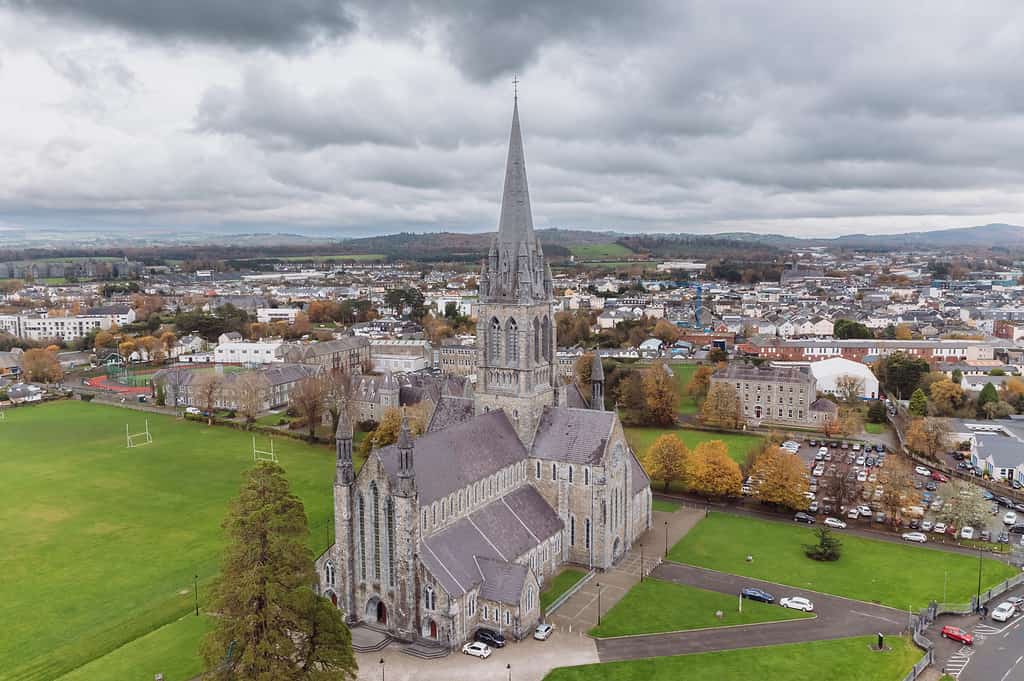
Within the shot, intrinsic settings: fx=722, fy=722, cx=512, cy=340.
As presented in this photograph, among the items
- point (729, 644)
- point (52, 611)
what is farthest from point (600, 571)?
point (52, 611)

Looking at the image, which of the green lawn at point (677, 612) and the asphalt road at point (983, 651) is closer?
the asphalt road at point (983, 651)

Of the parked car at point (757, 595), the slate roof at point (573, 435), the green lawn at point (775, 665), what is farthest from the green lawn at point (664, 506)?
the green lawn at point (775, 665)

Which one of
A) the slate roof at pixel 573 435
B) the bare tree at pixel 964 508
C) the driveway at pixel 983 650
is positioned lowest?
the driveway at pixel 983 650

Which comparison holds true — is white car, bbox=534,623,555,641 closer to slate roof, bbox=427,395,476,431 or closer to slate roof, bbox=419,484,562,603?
slate roof, bbox=419,484,562,603

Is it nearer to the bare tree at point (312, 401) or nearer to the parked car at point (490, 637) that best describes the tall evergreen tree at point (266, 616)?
the parked car at point (490, 637)

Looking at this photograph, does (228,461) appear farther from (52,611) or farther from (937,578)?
(937,578)
